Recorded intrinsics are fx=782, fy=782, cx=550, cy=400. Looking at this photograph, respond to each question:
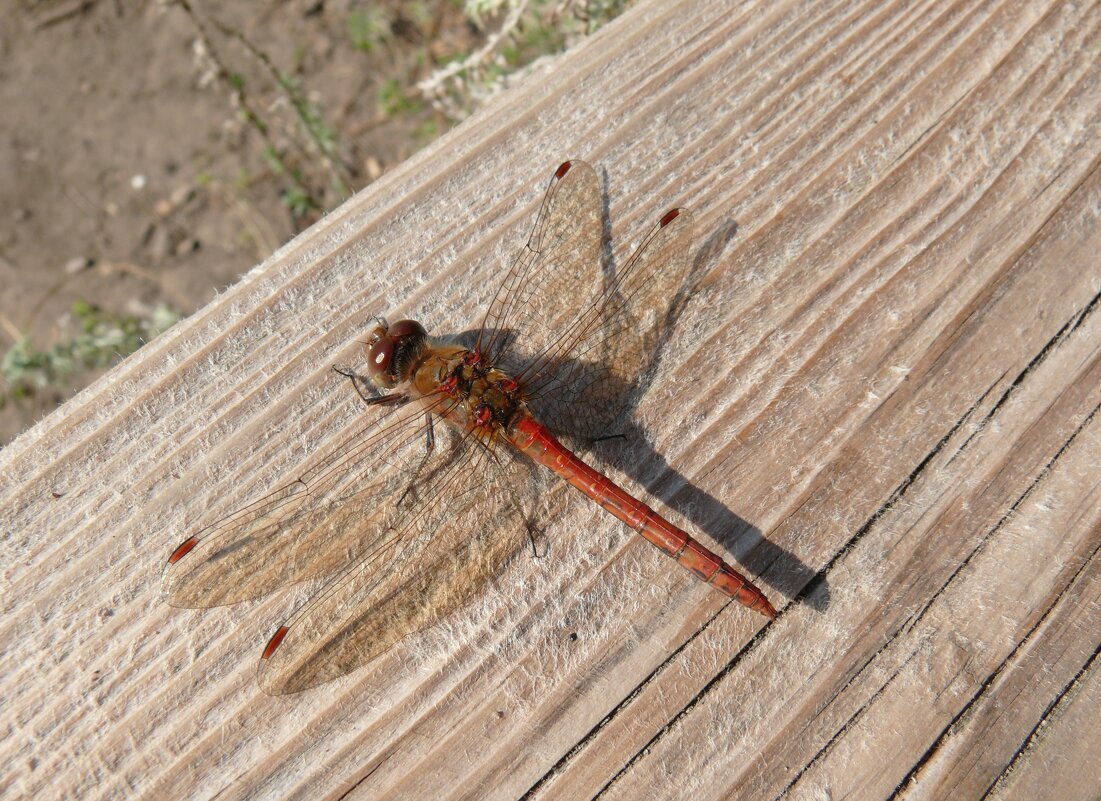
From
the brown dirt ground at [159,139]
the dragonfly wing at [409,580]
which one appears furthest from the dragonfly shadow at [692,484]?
the brown dirt ground at [159,139]

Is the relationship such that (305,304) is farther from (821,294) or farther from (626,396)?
(821,294)

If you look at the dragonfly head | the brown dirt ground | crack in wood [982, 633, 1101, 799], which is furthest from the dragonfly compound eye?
the brown dirt ground

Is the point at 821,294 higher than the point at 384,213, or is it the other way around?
the point at 384,213

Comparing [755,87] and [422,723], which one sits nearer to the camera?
[422,723]

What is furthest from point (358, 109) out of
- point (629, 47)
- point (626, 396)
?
point (626, 396)

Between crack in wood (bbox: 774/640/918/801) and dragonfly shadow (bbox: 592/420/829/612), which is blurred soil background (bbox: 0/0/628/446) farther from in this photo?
crack in wood (bbox: 774/640/918/801)

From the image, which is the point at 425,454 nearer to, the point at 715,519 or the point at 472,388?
the point at 472,388

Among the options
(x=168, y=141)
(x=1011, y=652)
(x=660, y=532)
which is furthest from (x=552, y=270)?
(x=168, y=141)
